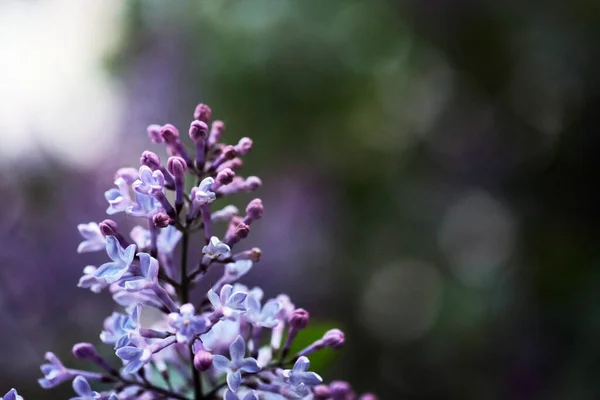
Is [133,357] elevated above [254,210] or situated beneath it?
situated beneath

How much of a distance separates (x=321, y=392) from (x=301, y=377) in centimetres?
11

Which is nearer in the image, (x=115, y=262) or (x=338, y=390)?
(x=115, y=262)

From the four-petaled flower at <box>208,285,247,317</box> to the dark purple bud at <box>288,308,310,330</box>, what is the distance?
121 millimetres

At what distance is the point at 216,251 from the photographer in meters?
0.77

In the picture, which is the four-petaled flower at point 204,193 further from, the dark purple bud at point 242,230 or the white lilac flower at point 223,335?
Answer: the white lilac flower at point 223,335

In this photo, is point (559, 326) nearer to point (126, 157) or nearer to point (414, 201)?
point (414, 201)

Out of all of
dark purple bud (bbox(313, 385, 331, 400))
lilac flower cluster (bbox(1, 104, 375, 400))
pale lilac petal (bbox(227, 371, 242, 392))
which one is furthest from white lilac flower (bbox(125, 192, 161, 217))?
dark purple bud (bbox(313, 385, 331, 400))

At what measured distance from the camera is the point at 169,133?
0.82 meters

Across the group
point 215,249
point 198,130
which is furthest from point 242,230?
point 198,130

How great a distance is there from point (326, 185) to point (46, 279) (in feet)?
6.09

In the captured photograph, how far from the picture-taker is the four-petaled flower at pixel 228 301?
0.73 meters

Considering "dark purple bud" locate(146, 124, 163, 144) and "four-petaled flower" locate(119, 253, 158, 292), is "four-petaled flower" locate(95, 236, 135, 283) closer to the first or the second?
"four-petaled flower" locate(119, 253, 158, 292)

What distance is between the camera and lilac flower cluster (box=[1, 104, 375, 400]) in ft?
2.42

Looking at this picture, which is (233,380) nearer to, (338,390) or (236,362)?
(236,362)
